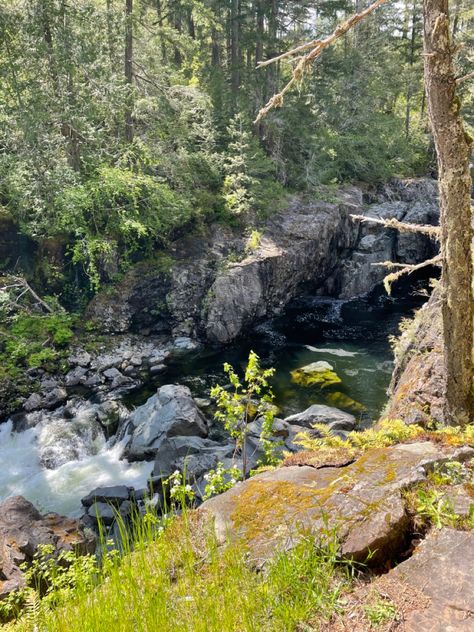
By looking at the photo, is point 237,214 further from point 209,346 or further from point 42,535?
point 42,535

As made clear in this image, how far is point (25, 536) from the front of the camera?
639cm

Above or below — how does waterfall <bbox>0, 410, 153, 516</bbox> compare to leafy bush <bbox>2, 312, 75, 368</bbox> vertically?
below

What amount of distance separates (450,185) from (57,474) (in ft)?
31.3

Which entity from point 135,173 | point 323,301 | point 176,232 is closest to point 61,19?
point 135,173

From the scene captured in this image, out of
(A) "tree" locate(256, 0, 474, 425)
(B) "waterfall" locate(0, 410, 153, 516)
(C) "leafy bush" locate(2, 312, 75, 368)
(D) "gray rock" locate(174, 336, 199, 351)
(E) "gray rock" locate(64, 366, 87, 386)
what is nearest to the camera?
(A) "tree" locate(256, 0, 474, 425)

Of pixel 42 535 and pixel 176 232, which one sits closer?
pixel 42 535

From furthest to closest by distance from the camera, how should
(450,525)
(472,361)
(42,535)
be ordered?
(42,535)
(472,361)
(450,525)

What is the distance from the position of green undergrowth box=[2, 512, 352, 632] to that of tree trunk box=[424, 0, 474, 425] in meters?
3.44

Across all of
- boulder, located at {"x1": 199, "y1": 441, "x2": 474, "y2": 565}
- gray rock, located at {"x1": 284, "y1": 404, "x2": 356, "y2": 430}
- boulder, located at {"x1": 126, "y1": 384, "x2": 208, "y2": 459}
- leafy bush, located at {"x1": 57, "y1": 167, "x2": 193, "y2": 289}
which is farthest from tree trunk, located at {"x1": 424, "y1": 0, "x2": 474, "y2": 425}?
leafy bush, located at {"x1": 57, "y1": 167, "x2": 193, "y2": 289}

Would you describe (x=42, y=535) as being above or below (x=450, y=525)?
below

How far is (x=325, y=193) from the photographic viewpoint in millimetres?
20469

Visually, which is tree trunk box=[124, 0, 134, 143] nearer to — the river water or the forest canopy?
the forest canopy

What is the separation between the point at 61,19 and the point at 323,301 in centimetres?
1417

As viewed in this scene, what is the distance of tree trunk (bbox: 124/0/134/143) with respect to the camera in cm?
1517
